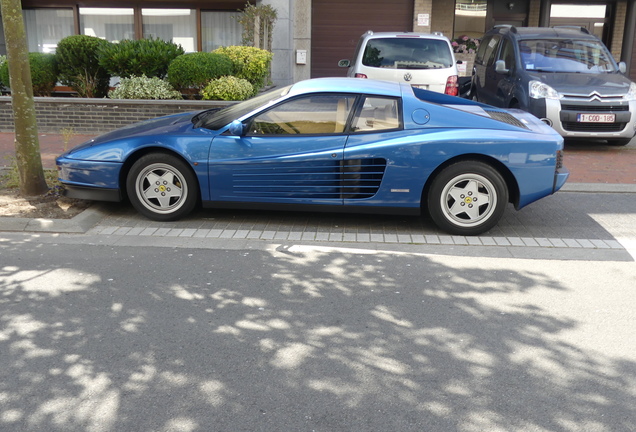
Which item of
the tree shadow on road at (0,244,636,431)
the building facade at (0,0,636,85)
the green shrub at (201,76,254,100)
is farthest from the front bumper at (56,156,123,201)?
the building facade at (0,0,636,85)

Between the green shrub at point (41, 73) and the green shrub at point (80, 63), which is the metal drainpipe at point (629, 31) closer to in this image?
the green shrub at point (80, 63)

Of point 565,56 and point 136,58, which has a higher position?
point 565,56

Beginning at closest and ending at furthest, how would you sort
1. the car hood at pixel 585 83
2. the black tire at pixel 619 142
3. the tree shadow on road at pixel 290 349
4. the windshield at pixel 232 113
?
1. the tree shadow on road at pixel 290 349
2. the windshield at pixel 232 113
3. the car hood at pixel 585 83
4. the black tire at pixel 619 142

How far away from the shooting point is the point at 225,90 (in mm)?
11625

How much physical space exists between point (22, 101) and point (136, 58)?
17.6 ft

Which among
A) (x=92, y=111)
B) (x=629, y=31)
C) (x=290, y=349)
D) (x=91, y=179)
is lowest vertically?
(x=290, y=349)

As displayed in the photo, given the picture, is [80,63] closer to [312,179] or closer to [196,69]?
[196,69]

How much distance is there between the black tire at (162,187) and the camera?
662cm

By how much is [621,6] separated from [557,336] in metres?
18.4

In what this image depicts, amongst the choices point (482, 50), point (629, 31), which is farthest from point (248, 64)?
point (629, 31)

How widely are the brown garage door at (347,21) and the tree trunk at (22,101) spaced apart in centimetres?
1349

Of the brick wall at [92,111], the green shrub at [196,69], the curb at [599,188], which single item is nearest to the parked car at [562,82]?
the curb at [599,188]

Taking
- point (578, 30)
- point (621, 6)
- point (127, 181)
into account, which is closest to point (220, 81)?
point (127, 181)

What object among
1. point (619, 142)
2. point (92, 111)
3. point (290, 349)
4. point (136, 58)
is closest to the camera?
point (290, 349)
